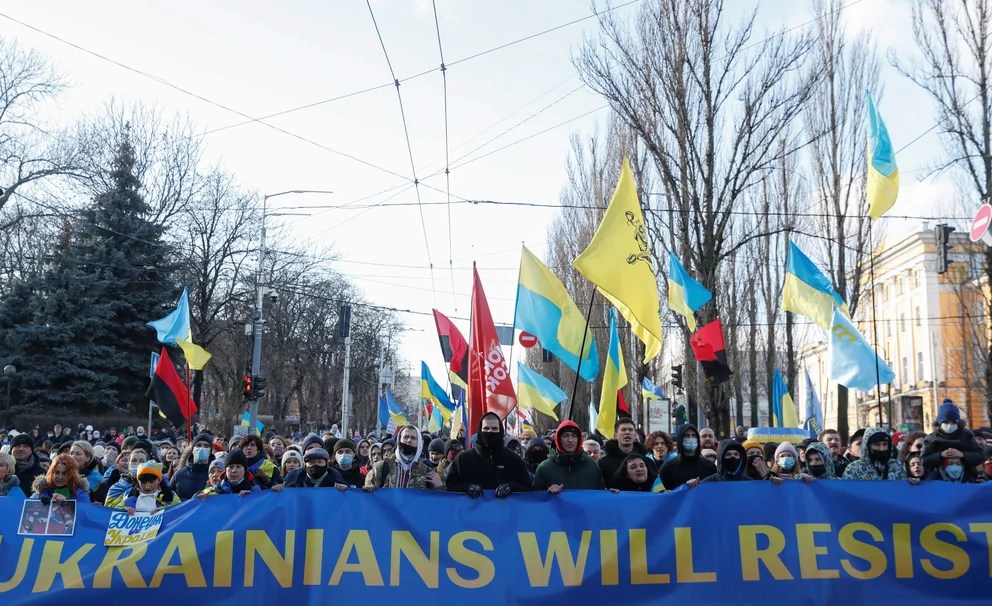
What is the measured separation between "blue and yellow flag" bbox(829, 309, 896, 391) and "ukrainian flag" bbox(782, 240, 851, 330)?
5.23 feet

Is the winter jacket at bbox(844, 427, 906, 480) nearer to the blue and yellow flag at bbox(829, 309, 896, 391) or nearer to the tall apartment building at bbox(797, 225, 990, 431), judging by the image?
the blue and yellow flag at bbox(829, 309, 896, 391)

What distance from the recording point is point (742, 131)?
2262 centimetres

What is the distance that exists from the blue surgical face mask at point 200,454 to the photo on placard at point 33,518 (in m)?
1.88

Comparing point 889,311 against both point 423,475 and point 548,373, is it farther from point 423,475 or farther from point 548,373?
point 423,475

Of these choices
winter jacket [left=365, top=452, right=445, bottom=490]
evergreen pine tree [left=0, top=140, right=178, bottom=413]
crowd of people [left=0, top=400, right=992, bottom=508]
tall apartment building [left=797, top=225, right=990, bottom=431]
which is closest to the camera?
crowd of people [left=0, top=400, right=992, bottom=508]

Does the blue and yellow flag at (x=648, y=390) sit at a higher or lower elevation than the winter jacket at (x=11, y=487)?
higher

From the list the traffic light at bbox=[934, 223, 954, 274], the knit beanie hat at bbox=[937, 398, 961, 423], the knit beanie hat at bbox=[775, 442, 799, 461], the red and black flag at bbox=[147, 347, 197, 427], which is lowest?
the knit beanie hat at bbox=[775, 442, 799, 461]

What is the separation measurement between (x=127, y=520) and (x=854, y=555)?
17.2 ft

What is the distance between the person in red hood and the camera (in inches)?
300

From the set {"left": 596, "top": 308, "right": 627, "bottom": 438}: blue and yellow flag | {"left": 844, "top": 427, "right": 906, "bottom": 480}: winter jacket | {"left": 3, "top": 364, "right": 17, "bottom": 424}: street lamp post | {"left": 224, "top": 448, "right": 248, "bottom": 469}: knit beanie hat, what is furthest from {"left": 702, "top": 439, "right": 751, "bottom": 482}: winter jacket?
{"left": 3, "top": 364, "right": 17, "bottom": 424}: street lamp post

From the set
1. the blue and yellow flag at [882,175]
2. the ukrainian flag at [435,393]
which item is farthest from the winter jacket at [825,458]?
the ukrainian flag at [435,393]

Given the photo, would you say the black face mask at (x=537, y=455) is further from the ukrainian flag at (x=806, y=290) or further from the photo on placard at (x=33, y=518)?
the ukrainian flag at (x=806, y=290)

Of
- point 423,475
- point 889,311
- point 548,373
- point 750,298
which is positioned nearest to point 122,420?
point 548,373

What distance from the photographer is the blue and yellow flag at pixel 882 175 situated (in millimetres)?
15789
